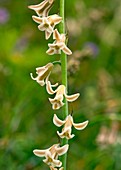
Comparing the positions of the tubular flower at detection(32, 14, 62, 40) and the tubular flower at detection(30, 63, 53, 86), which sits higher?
the tubular flower at detection(32, 14, 62, 40)

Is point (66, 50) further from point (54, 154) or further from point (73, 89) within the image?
point (73, 89)

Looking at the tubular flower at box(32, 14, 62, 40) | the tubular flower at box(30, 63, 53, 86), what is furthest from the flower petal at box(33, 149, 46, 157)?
the tubular flower at box(32, 14, 62, 40)

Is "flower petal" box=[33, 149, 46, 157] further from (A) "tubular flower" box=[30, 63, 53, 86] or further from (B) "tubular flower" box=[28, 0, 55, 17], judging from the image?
(B) "tubular flower" box=[28, 0, 55, 17]

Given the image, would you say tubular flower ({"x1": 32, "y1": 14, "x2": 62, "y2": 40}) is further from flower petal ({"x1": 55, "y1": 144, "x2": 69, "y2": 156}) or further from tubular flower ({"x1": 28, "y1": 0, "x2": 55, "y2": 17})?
flower petal ({"x1": 55, "y1": 144, "x2": 69, "y2": 156})

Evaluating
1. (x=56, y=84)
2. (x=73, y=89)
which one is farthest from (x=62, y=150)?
(x=73, y=89)

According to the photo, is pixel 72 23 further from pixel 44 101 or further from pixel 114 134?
pixel 114 134

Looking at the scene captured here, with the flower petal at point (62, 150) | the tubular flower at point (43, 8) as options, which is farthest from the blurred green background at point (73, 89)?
the flower petal at point (62, 150)

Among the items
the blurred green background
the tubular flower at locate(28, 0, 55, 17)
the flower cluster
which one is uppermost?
the tubular flower at locate(28, 0, 55, 17)

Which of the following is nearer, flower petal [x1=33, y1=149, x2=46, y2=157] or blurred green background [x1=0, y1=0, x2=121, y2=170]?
flower petal [x1=33, y1=149, x2=46, y2=157]

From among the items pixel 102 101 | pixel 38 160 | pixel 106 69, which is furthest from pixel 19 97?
pixel 106 69
